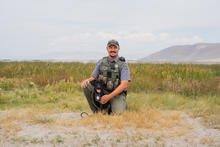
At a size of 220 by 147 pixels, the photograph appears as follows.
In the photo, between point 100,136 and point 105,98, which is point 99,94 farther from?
point 100,136

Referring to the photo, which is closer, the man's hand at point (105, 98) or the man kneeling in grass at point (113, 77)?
the man's hand at point (105, 98)

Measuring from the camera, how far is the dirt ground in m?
3.46

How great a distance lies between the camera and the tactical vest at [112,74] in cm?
466

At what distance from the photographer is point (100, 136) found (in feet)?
12.0

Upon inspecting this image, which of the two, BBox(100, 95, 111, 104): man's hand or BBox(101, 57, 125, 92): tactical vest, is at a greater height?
BBox(101, 57, 125, 92): tactical vest

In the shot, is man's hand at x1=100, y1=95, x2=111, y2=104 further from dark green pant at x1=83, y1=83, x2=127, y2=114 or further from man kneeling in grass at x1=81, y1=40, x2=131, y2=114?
dark green pant at x1=83, y1=83, x2=127, y2=114

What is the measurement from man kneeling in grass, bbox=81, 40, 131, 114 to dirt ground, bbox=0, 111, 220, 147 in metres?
0.81

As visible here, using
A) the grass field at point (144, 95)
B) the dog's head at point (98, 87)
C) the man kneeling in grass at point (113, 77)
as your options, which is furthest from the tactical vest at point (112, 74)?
the grass field at point (144, 95)

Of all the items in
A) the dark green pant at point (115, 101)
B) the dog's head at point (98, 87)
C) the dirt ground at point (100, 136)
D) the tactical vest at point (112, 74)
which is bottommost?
the dirt ground at point (100, 136)

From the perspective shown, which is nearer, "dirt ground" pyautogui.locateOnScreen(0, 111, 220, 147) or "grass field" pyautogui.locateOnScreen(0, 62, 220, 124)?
"dirt ground" pyautogui.locateOnScreen(0, 111, 220, 147)

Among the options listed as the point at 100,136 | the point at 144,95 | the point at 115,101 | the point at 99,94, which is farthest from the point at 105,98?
the point at 144,95

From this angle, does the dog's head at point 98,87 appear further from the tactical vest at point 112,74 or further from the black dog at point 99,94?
the tactical vest at point 112,74

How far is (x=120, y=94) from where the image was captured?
493 centimetres

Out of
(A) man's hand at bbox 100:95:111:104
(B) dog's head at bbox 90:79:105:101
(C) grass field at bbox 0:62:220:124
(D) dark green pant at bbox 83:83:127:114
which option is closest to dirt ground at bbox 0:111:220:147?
(A) man's hand at bbox 100:95:111:104
